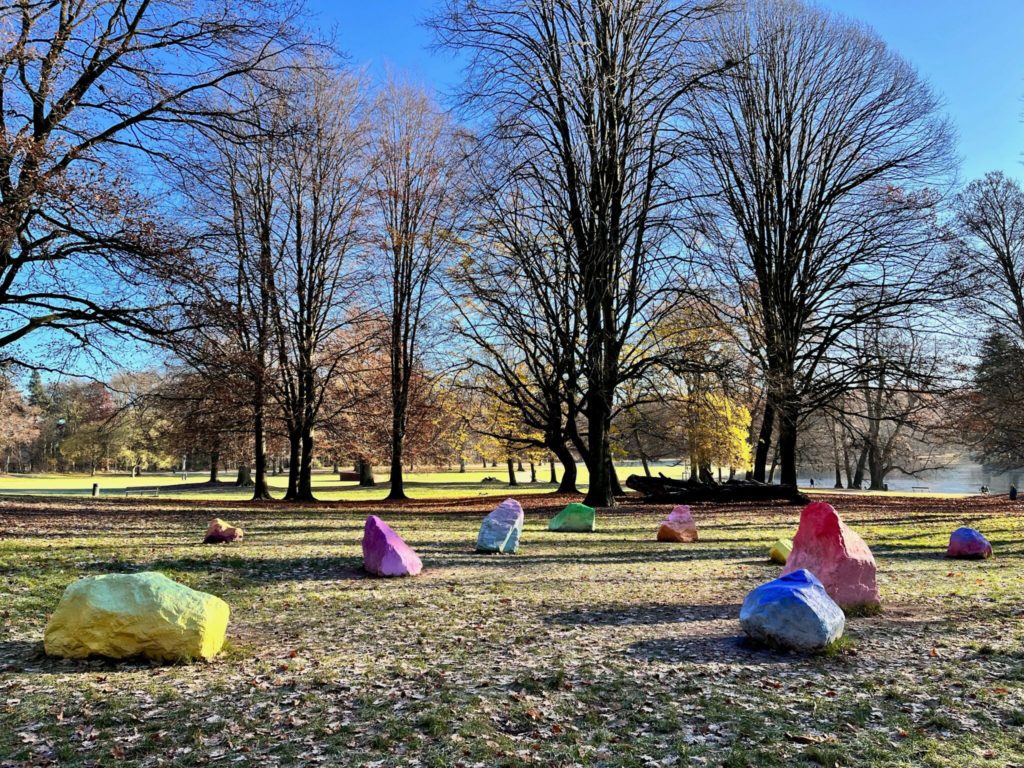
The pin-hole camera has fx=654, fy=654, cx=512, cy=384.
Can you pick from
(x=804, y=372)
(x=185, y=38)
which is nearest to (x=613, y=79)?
(x=185, y=38)

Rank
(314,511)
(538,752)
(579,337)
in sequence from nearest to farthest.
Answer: (538,752)
(314,511)
(579,337)

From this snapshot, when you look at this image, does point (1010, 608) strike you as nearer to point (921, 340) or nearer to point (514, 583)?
point (514, 583)

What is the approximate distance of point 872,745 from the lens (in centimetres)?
373

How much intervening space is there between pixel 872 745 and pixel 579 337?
17682 mm

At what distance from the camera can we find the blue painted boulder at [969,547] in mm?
10602

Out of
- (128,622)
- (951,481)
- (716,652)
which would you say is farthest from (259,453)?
(951,481)

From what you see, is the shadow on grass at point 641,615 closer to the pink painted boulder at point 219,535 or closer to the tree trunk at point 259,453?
the pink painted boulder at point 219,535

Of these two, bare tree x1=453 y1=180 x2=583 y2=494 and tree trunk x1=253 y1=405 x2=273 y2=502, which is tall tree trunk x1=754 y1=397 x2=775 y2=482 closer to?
bare tree x1=453 y1=180 x2=583 y2=494

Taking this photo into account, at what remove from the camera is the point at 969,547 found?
34.9 ft

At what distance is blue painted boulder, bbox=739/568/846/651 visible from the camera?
17.8 feet

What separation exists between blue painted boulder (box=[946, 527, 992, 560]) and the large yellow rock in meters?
11.2

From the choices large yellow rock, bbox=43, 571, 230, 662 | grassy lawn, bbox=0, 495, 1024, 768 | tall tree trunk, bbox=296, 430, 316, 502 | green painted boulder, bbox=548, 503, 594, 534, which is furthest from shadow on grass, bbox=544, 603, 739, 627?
tall tree trunk, bbox=296, 430, 316, 502

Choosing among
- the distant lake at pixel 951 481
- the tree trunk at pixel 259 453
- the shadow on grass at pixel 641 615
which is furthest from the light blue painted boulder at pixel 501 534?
the distant lake at pixel 951 481

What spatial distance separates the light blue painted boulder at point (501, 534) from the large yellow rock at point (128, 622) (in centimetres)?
626
